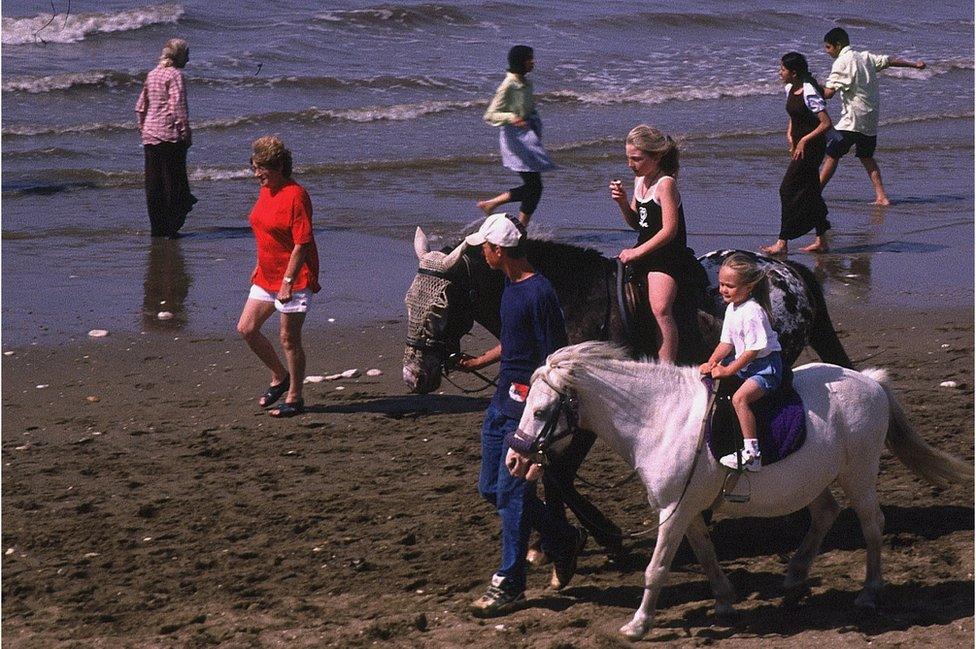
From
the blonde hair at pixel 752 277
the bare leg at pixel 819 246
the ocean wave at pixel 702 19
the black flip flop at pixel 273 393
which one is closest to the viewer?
the blonde hair at pixel 752 277

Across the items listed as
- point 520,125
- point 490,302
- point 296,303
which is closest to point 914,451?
point 490,302

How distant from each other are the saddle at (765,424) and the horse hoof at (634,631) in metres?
0.77

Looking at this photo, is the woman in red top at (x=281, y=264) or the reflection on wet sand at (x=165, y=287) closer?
the woman in red top at (x=281, y=264)

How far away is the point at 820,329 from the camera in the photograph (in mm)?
7559

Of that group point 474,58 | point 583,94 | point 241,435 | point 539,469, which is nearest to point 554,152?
point 583,94

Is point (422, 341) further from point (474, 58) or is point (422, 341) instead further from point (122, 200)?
point (474, 58)

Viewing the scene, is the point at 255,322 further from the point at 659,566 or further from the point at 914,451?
the point at 914,451

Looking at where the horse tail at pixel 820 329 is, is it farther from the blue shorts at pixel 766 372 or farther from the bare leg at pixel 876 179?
the bare leg at pixel 876 179

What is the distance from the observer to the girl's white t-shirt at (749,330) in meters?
5.86

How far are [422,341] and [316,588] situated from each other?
50.3 inches

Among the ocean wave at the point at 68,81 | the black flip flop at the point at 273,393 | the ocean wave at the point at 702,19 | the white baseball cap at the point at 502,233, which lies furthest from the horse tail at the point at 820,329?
the ocean wave at the point at 702,19

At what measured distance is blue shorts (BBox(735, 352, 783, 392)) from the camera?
19.3 feet

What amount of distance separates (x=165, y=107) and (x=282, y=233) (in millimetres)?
5571

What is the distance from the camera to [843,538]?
23.3ft
